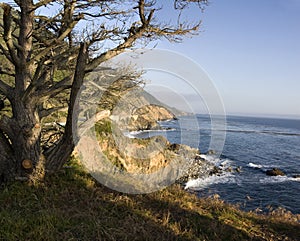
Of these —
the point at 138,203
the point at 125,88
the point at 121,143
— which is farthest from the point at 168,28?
the point at 121,143

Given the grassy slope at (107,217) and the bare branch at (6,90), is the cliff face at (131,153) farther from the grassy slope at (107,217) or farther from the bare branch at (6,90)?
the bare branch at (6,90)

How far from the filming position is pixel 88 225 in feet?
13.8

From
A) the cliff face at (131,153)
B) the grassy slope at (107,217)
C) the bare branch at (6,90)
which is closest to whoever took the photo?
the grassy slope at (107,217)

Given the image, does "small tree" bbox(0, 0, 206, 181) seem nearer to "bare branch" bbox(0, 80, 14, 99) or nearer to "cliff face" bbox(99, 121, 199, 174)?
"bare branch" bbox(0, 80, 14, 99)

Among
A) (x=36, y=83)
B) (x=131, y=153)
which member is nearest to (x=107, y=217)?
(x=36, y=83)

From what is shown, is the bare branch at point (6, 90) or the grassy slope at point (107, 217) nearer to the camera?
the grassy slope at point (107, 217)

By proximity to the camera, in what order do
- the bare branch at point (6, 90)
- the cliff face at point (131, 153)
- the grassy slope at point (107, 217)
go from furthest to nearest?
the cliff face at point (131, 153)
the bare branch at point (6, 90)
the grassy slope at point (107, 217)

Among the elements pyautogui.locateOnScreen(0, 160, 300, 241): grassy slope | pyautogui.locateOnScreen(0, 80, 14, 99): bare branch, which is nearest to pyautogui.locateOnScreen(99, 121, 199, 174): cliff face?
pyautogui.locateOnScreen(0, 160, 300, 241): grassy slope

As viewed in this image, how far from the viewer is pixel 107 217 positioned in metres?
4.68

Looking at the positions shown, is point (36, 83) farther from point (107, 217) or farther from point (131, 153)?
point (131, 153)

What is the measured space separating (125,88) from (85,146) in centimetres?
349

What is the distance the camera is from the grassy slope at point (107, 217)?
399cm

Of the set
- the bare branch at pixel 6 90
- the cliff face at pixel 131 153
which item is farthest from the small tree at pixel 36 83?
the cliff face at pixel 131 153

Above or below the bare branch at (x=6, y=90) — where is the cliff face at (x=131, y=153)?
below
